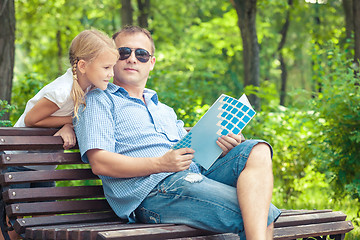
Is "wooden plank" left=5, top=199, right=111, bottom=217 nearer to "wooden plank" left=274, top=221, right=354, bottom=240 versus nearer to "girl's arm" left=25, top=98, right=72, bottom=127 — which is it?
"girl's arm" left=25, top=98, right=72, bottom=127

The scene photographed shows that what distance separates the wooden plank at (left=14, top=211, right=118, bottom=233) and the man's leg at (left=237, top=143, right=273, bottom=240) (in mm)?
930

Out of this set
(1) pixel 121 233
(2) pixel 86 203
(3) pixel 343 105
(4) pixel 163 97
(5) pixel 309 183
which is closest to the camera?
(1) pixel 121 233

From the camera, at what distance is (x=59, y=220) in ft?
10.4

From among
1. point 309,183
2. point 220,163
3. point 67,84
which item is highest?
point 67,84

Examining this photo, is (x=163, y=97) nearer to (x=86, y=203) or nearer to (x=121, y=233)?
(x=86, y=203)

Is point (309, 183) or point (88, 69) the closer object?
point (88, 69)

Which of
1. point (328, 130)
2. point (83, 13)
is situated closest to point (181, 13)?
point (83, 13)

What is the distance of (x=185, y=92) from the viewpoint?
20.7 feet

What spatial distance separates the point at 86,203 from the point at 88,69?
2.91 ft

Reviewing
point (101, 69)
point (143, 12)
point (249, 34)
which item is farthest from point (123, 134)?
point (143, 12)

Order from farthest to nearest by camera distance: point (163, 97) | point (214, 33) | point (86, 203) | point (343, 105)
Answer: point (214, 33), point (163, 97), point (343, 105), point (86, 203)

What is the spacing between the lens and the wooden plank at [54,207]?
3.11 m

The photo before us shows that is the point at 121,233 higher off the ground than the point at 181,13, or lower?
lower

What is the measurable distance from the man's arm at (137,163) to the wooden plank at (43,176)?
503mm
